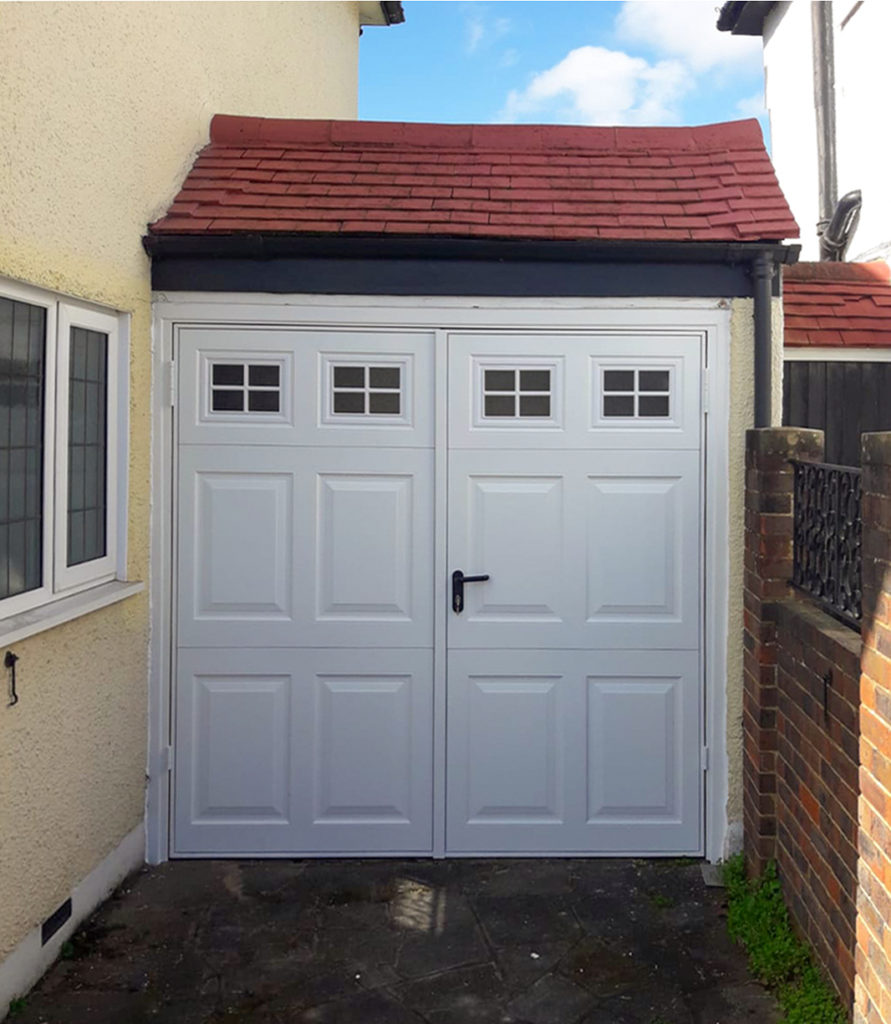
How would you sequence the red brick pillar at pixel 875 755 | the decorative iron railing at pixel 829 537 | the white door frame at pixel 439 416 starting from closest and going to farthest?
the red brick pillar at pixel 875 755 → the decorative iron railing at pixel 829 537 → the white door frame at pixel 439 416

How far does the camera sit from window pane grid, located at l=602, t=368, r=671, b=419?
181 inches

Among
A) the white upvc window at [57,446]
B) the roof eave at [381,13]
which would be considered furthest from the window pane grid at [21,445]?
the roof eave at [381,13]

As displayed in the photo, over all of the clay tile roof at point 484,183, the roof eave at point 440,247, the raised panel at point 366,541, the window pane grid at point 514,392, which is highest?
the clay tile roof at point 484,183

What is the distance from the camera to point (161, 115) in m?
4.65

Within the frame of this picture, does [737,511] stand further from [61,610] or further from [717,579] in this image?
[61,610]

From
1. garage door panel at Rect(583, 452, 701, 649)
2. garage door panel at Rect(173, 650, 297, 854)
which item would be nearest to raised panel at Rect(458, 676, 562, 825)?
garage door panel at Rect(583, 452, 701, 649)

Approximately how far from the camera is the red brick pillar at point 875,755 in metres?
2.72

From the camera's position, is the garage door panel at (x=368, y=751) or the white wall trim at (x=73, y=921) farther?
the garage door panel at (x=368, y=751)

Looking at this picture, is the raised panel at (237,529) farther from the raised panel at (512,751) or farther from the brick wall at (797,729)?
the brick wall at (797,729)

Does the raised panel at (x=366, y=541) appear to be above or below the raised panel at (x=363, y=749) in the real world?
above

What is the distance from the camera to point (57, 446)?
3.78 metres

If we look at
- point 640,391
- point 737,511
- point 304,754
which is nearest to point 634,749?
point 737,511

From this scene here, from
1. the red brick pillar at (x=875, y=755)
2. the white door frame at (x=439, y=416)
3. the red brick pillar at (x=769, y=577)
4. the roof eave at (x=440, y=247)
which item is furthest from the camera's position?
the white door frame at (x=439, y=416)

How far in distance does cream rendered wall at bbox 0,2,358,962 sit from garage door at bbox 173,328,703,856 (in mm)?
335
